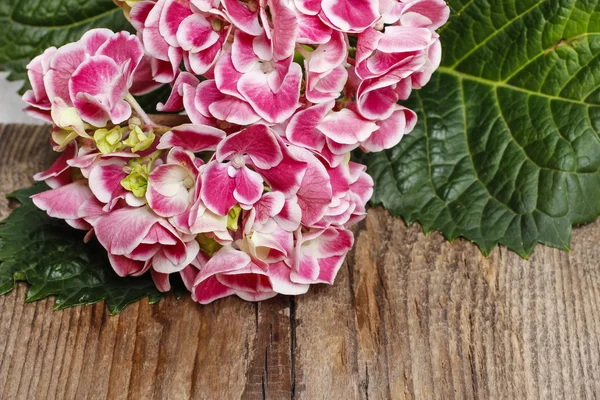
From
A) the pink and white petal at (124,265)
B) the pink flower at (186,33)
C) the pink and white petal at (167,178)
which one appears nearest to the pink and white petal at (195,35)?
the pink flower at (186,33)

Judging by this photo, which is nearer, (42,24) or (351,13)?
(351,13)

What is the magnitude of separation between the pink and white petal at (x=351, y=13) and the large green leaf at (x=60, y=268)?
326 mm

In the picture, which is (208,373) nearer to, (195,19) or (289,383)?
(289,383)

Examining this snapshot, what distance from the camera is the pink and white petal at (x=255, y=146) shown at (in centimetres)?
65

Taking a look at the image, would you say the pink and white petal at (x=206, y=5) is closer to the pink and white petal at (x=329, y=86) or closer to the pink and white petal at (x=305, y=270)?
the pink and white petal at (x=329, y=86)

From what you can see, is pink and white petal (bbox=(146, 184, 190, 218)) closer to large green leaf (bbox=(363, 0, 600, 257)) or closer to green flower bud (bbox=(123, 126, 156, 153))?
green flower bud (bbox=(123, 126, 156, 153))

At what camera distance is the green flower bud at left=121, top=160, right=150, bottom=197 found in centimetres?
67

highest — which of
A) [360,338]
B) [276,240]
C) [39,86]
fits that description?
[39,86]

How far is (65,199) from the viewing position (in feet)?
2.35

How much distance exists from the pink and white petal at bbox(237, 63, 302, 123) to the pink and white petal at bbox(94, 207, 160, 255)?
0.43 ft

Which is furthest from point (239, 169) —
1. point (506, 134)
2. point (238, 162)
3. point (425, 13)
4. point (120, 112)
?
point (506, 134)

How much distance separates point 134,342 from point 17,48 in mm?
430

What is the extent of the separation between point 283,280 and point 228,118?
169 millimetres

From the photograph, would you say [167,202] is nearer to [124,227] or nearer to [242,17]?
[124,227]
